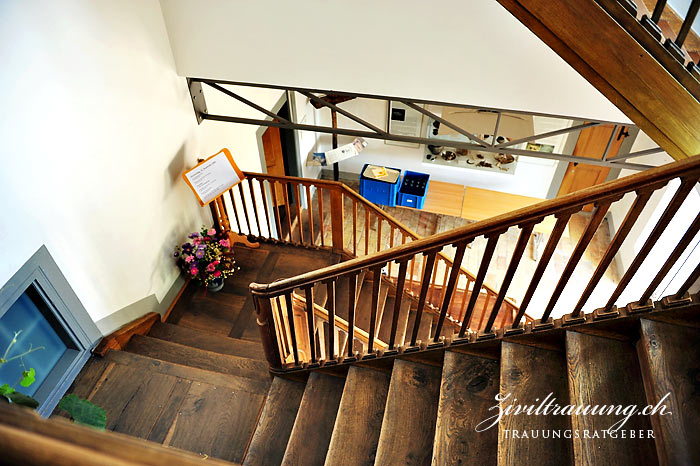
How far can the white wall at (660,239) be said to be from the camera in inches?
173

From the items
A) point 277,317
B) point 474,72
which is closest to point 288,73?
point 474,72

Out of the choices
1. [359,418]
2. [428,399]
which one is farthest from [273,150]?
[428,399]

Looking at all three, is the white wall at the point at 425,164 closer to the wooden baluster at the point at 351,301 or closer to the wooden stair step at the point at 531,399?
the wooden baluster at the point at 351,301

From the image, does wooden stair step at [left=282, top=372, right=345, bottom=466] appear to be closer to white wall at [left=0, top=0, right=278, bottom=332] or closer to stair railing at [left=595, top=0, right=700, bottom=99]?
white wall at [left=0, top=0, right=278, bottom=332]

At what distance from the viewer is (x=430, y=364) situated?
2.40 m

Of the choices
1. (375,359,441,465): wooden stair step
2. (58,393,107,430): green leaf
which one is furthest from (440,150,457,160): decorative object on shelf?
(58,393,107,430): green leaf

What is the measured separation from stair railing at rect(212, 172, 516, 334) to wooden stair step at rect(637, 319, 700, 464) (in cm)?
71

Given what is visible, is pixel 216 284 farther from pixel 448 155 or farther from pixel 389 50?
pixel 448 155

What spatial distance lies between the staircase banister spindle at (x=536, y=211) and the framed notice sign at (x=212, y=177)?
5.91ft

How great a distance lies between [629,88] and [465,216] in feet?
15.0

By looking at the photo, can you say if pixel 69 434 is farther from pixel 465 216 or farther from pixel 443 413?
pixel 465 216

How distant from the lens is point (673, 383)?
1.73 m

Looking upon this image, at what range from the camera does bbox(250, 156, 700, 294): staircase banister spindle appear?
61.9 inches

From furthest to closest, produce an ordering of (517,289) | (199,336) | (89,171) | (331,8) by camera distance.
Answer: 1. (517,289)
2. (199,336)
3. (331,8)
4. (89,171)
